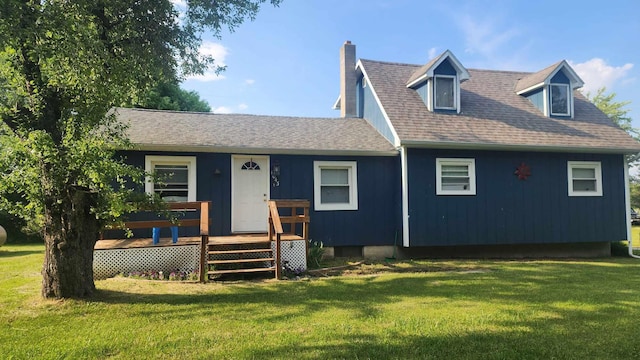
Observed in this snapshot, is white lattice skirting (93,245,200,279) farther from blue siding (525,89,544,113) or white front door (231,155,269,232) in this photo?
blue siding (525,89,544,113)

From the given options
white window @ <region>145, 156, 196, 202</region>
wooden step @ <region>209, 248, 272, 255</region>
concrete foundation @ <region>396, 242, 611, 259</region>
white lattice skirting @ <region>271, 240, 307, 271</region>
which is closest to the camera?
wooden step @ <region>209, 248, 272, 255</region>

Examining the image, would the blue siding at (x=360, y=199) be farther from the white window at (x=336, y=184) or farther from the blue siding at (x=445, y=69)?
the blue siding at (x=445, y=69)

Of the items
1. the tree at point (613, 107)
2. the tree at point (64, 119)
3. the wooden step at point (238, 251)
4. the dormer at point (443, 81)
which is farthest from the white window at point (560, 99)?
the tree at point (613, 107)

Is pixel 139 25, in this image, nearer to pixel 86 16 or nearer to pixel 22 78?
pixel 86 16

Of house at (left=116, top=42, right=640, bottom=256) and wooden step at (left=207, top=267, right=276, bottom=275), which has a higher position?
house at (left=116, top=42, right=640, bottom=256)

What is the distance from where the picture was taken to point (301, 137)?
10195mm

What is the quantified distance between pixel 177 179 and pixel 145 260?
2318mm

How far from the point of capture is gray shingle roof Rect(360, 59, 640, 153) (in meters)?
9.88

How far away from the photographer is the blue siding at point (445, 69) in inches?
429

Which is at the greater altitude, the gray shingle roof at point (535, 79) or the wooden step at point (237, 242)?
the gray shingle roof at point (535, 79)

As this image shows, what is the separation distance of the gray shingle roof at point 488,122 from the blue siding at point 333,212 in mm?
1263

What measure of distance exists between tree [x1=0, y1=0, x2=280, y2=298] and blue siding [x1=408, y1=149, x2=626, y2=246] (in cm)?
673

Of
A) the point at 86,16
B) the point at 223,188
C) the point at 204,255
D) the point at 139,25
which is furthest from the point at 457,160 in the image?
the point at 86,16

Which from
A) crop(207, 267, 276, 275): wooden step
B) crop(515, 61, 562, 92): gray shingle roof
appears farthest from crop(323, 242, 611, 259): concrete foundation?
crop(515, 61, 562, 92): gray shingle roof
